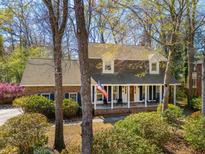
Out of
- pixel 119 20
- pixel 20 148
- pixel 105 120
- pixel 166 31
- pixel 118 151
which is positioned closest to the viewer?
pixel 118 151

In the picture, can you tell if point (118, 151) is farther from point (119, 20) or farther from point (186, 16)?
point (186, 16)

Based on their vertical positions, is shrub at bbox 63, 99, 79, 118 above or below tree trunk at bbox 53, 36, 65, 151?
below

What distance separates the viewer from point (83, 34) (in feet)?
24.6

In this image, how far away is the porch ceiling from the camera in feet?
81.6

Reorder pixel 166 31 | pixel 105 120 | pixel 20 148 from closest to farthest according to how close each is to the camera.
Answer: pixel 20 148 → pixel 166 31 → pixel 105 120

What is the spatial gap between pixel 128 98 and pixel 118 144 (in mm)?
17677

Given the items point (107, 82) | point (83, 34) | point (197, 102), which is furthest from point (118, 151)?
point (197, 102)

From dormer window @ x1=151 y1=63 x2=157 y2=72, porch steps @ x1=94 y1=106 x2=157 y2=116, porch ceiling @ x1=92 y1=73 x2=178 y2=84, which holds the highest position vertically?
dormer window @ x1=151 y1=63 x2=157 y2=72

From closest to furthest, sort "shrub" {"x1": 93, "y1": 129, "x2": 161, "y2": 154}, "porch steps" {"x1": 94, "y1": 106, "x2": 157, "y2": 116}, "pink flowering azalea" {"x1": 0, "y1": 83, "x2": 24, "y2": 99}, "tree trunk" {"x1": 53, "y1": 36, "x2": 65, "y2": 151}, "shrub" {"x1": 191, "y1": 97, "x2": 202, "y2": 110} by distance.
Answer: "shrub" {"x1": 93, "y1": 129, "x2": 161, "y2": 154}, "tree trunk" {"x1": 53, "y1": 36, "x2": 65, "y2": 151}, "porch steps" {"x1": 94, "y1": 106, "x2": 157, "y2": 116}, "shrub" {"x1": 191, "y1": 97, "x2": 202, "y2": 110}, "pink flowering azalea" {"x1": 0, "y1": 83, "x2": 24, "y2": 99}

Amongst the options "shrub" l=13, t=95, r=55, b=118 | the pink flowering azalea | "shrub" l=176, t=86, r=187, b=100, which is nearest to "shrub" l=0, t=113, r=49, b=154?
"shrub" l=13, t=95, r=55, b=118

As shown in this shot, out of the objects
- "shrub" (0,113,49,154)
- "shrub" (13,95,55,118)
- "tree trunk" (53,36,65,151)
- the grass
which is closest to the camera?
"shrub" (0,113,49,154)

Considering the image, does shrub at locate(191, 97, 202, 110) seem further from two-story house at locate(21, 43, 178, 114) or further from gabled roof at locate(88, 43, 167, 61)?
gabled roof at locate(88, 43, 167, 61)

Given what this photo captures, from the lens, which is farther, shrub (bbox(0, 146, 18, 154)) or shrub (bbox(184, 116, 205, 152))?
shrub (bbox(184, 116, 205, 152))

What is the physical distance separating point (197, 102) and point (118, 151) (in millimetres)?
21258
